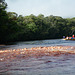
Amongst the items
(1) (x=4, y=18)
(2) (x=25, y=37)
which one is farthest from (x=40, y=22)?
(1) (x=4, y=18)

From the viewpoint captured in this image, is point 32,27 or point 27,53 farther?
point 32,27

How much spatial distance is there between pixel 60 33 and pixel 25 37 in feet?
134

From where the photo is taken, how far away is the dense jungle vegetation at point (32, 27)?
217 ft

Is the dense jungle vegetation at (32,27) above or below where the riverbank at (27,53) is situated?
above

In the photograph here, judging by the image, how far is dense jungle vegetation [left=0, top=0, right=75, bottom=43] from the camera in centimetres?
6612

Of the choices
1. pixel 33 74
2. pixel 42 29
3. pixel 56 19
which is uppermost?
pixel 56 19

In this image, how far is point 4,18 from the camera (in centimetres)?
5784

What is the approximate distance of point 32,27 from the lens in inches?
3967

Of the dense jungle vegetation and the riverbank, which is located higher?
the dense jungle vegetation

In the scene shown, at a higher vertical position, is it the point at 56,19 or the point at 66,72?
the point at 56,19

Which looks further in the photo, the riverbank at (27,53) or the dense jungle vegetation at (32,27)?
the dense jungle vegetation at (32,27)

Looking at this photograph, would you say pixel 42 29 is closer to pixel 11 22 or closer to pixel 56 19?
pixel 56 19

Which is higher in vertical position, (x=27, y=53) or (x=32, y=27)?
(x=32, y=27)

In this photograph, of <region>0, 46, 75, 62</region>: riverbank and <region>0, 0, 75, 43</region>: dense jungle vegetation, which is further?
<region>0, 0, 75, 43</region>: dense jungle vegetation
